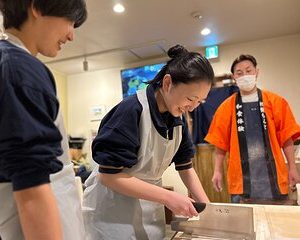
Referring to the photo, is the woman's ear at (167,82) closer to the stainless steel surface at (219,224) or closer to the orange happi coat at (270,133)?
the stainless steel surface at (219,224)

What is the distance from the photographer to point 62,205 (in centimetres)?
53

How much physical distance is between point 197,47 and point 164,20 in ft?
2.87

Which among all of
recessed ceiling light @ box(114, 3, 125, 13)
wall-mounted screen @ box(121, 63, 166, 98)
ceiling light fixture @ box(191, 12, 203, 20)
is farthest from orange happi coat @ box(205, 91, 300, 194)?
wall-mounted screen @ box(121, 63, 166, 98)

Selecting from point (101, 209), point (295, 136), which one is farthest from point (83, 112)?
point (101, 209)

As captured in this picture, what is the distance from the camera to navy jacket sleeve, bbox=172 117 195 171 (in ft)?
3.44

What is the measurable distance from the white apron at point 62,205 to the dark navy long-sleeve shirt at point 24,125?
0.19ft

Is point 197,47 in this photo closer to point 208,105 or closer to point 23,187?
point 208,105

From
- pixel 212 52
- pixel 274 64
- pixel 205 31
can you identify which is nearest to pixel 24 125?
pixel 205 31

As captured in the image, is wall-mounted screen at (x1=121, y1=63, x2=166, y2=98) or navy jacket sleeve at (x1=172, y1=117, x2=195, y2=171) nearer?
navy jacket sleeve at (x1=172, y1=117, x2=195, y2=171)

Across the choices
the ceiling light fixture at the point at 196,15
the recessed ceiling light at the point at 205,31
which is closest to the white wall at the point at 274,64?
the recessed ceiling light at the point at 205,31

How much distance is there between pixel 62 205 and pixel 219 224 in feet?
1.64

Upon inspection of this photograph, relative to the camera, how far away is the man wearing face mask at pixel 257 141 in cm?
170

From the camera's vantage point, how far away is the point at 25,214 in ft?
1.36

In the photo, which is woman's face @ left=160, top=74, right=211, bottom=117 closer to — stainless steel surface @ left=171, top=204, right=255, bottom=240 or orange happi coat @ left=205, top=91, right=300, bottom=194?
stainless steel surface @ left=171, top=204, right=255, bottom=240
